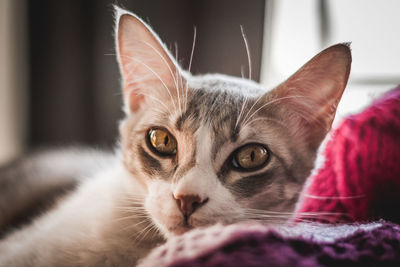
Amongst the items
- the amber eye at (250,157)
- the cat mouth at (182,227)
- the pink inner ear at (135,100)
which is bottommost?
the cat mouth at (182,227)

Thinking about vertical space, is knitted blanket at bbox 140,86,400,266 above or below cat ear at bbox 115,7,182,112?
below

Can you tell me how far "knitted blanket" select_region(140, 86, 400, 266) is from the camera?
47 centimetres

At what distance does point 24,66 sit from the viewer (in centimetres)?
207

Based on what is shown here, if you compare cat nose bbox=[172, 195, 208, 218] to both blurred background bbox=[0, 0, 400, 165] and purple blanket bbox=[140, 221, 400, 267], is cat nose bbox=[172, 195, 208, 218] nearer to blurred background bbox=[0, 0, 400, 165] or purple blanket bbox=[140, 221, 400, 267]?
purple blanket bbox=[140, 221, 400, 267]

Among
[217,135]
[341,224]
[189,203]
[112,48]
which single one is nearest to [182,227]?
[189,203]

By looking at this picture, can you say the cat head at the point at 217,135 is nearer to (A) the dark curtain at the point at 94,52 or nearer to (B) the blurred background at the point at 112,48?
(B) the blurred background at the point at 112,48

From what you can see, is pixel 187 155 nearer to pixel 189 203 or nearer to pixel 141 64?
pixel 189 203

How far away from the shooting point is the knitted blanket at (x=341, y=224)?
466 mm

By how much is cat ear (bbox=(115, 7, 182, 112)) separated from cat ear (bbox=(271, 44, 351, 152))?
0.27 m

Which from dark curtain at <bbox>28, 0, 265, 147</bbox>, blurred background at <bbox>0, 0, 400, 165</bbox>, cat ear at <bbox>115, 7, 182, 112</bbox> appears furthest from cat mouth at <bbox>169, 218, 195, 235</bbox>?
dark curtain at <bbox>28, 0, 265, 147</bbox>

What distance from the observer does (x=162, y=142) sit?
807 millimetres

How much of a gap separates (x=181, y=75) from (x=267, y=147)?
0.28 meters

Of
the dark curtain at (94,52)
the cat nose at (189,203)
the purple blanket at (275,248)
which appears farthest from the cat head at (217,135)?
the dark curtain at (94,52)

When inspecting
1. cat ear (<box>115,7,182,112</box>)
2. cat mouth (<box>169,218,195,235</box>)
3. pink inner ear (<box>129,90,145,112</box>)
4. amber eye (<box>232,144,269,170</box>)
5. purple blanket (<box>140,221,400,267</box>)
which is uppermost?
cat ear (<box>115,7,182,112</box>)
